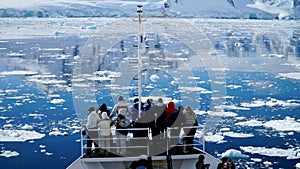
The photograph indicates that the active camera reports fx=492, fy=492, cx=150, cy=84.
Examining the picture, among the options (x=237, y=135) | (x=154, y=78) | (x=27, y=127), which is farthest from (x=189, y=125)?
(x=154, y=78)

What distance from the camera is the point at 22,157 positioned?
41.4 feet

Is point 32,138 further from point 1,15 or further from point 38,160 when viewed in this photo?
point 1,15

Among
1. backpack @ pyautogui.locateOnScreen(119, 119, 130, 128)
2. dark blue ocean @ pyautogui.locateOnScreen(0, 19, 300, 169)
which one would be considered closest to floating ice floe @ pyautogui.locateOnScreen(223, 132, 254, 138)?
dark blue ocean @ pyautogui.locateOnScreen(0, 19, 300, 169)

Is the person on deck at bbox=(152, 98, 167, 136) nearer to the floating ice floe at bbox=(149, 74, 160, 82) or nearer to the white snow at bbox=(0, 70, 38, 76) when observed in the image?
the floating ice floe at bbox=(149, 74, 160, 82)

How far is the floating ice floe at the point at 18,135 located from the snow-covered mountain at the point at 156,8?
215 feet

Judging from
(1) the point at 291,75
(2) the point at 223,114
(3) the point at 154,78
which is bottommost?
(2) the point at 223,114

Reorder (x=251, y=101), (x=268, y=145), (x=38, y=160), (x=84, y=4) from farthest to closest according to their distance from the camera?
(x=84, y=4) → (x=251, y=101) → (x=268, y=145) → (x=38, y=160)

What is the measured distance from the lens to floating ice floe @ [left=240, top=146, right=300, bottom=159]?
507 inches

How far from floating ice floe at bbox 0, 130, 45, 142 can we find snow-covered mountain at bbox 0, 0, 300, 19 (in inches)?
2578

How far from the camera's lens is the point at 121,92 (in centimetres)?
2064

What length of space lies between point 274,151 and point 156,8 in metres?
73.8

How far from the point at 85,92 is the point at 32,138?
673 cm

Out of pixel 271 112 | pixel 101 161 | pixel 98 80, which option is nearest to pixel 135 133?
pixel 101 161

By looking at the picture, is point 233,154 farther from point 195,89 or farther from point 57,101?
point 195,89
